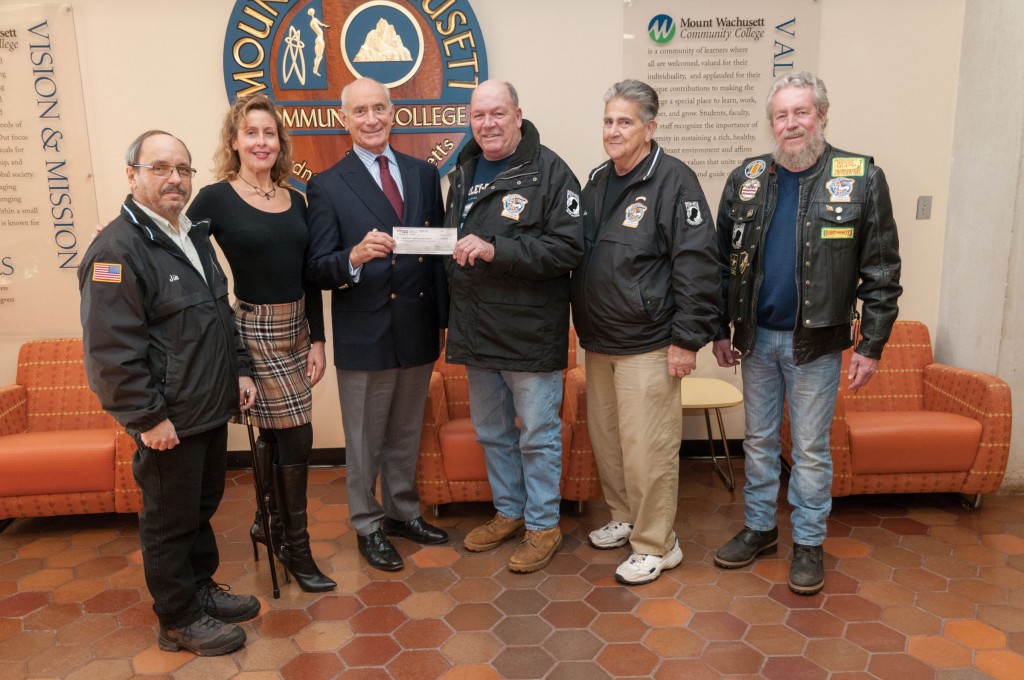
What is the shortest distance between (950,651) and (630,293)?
164cm

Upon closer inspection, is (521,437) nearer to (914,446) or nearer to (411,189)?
(411,189)

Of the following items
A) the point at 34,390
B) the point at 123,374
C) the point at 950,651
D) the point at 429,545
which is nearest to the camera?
the point at 123,374

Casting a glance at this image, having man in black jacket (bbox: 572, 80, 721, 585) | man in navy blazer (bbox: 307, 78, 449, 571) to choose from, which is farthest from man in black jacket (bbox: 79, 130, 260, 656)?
man in black jacket (bbox: 572, 80, 721, 585)

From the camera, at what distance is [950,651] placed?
8.04ft

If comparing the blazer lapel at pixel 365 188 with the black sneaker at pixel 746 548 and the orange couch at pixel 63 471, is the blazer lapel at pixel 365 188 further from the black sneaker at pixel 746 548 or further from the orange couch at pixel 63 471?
the black sneaker at pixel 746 548

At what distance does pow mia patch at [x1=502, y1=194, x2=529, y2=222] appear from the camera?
9.12 ft

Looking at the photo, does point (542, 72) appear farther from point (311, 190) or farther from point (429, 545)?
point (429, 545)

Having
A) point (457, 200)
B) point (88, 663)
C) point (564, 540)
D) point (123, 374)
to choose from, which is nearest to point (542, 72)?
point (457, 200)

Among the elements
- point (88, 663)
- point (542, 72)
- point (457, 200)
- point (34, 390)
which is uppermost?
point (542, 72)

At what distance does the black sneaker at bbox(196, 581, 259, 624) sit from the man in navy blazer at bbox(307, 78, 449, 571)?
54 centimetres

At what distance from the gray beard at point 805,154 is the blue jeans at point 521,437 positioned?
1.21 meters

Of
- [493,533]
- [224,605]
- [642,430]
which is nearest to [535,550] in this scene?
[493,533]

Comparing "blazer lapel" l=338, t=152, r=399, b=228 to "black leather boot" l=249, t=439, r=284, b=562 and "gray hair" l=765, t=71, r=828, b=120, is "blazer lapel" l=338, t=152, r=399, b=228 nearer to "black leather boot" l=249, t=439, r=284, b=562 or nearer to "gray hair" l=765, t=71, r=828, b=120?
"black leather boot" l=249, t=439, r=284, b=562

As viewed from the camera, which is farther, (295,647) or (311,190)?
(311,190)
